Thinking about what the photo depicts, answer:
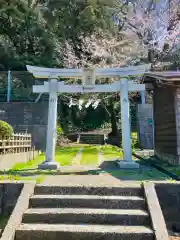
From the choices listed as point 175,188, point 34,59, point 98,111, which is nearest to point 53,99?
point 175,188

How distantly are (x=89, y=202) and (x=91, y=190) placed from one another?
289mm

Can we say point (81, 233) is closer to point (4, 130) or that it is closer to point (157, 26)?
point (4, 130)

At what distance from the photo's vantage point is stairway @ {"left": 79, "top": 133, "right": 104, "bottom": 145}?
2020 cm

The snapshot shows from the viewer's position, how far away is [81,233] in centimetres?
389

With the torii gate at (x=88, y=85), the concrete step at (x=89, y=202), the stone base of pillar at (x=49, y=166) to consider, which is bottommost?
the concrete step at (x=89, y=202)

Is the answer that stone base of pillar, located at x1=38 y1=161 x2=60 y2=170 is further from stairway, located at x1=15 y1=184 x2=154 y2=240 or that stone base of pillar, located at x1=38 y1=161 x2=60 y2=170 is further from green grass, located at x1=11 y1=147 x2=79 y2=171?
stairway, located at x1=15 y1=184 x2=154 y2=240

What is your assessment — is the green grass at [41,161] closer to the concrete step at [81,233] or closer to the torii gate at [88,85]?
the torii gate at [88,85]

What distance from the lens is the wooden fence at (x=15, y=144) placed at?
803 cm

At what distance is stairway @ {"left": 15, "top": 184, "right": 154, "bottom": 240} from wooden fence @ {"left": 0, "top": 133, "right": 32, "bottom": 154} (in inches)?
Result: 136

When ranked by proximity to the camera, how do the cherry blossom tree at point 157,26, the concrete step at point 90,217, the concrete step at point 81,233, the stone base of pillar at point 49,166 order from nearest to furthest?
the concrete step at point 81,233
the concrete step at point 90,217
the stone base of pillar at point 49,166
the cherry blossom tree at point 157,26

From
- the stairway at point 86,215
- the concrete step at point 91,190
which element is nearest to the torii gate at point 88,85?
the concrete step at point 91,190

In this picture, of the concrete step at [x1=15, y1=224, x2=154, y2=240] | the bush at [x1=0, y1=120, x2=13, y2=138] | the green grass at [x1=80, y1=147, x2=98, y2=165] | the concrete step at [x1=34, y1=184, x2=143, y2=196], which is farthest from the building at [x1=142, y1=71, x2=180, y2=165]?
the concrete step at [x1=15, y1=224, x2=154, y2=240]

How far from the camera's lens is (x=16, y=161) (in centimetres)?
923

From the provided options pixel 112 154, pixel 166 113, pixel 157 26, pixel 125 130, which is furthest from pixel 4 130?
pixel 157 26
